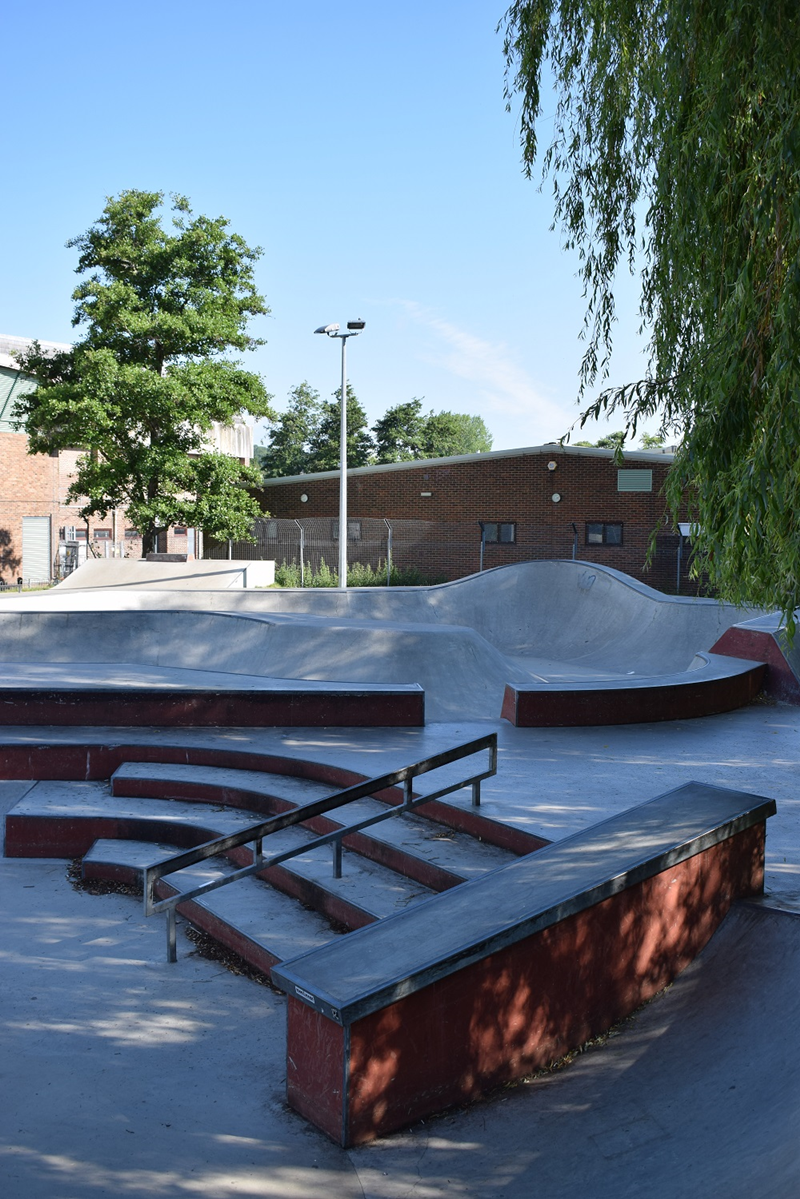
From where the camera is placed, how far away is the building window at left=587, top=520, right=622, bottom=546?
92.0 feet

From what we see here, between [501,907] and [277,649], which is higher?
[277,649]

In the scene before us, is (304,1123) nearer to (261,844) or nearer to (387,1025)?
(387,1025)

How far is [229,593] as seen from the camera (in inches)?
723

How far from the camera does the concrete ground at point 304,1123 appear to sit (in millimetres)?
3191

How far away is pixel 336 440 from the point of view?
5822cm

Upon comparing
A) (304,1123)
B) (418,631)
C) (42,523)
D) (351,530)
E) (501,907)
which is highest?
(42,523)

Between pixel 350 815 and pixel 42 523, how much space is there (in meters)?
27.5

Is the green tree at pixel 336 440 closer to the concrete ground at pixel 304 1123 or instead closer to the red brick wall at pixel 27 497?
the red brick wall at pixel 27 497

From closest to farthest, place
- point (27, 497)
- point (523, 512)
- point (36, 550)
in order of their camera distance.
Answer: point (523, 512), point (27, 497), point (36, 550)

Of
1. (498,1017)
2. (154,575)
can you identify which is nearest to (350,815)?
(498,1017)

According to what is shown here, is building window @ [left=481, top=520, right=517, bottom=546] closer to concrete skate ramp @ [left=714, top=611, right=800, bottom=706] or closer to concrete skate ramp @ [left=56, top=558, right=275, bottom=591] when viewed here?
concrete skate ramp @ [left=56, top=558, right=275, bottom=591]

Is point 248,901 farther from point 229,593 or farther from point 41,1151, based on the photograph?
point 229,593

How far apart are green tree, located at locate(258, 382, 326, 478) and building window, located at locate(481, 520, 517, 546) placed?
98.8 ft

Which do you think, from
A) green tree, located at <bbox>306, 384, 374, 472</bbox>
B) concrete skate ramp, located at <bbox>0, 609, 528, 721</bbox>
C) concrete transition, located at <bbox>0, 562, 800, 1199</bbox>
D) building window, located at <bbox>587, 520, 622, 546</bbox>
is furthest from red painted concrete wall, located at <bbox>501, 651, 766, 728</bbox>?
green tree, located at <bbox>306, 384, 374, 472</bbox>
